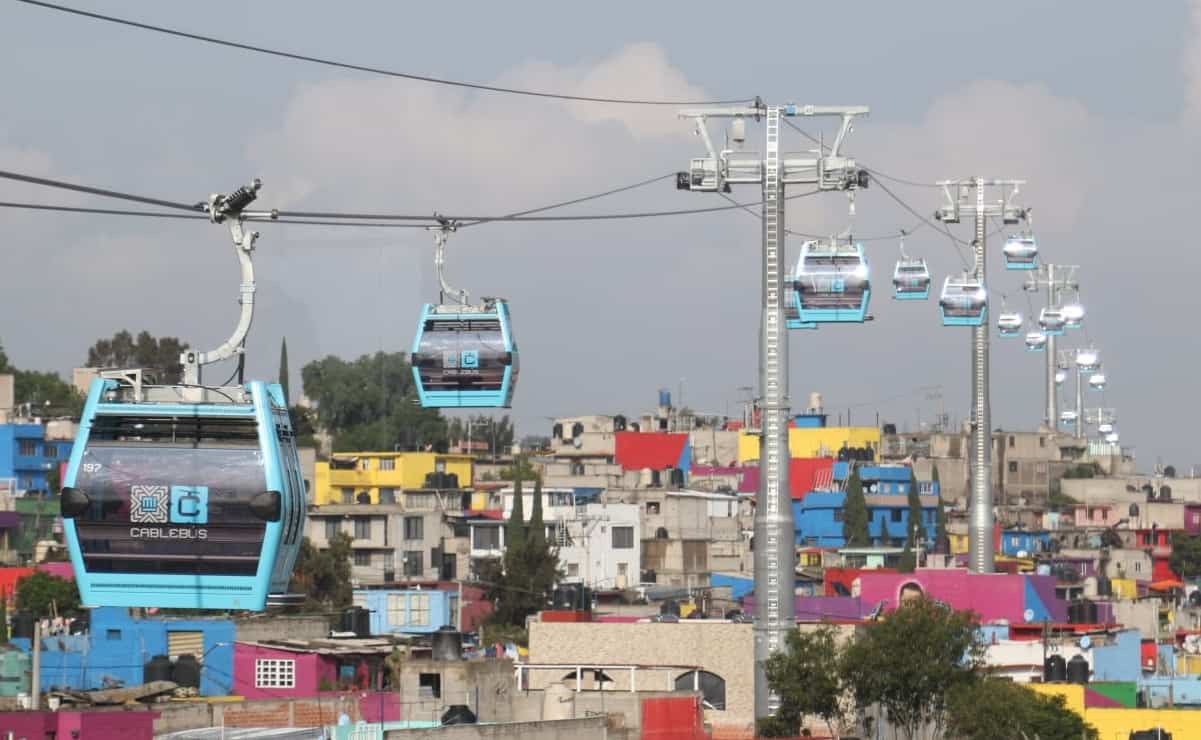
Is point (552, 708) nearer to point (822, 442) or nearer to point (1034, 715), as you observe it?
point (1034, 715)

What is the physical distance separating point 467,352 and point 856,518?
80.9 meters

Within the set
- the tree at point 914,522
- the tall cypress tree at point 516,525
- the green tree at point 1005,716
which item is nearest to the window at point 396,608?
the tall cypress tree at point 516,525

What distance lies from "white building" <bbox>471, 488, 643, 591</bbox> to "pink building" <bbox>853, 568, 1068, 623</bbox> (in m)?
22.9

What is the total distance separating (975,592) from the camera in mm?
74750

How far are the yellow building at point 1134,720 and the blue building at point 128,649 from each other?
16.7 metres

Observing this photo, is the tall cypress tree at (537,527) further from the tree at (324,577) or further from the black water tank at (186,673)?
the black water tank at (186,673)

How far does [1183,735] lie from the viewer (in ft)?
163

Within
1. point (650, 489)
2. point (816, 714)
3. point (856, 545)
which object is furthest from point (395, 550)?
point (816, 714)

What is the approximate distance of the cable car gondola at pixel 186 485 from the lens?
26406mm

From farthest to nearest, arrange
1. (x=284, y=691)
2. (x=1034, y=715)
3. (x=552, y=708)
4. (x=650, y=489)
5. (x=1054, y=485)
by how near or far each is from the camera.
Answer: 1. (x=1054, y=485)
2. (x=650, y=489)
3. (x=284, y=691)
4. (x=1034, y=715)
5. (x=552, y=708)

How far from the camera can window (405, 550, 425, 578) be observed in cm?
9631

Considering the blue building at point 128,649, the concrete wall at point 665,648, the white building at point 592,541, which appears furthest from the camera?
the white building at point 592,541

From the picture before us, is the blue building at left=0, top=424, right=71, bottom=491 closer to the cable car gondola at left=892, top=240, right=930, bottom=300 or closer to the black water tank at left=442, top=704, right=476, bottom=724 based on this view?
the cable car gondola at left=892, top=240, right=930, bottom=300

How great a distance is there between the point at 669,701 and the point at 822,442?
311ft
